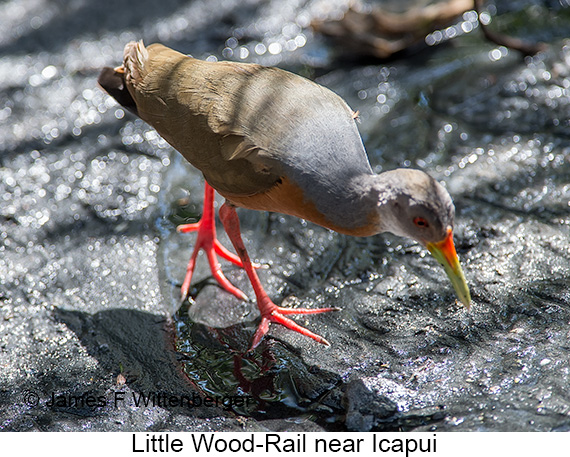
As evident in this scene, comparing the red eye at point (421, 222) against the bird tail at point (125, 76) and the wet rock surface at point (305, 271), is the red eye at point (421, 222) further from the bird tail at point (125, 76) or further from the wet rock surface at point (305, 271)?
the bird tail at point (125, 76)

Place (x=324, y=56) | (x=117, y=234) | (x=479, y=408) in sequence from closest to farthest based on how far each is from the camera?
(x=479, y=408), (x=117, y=234), (x=324, y=56)

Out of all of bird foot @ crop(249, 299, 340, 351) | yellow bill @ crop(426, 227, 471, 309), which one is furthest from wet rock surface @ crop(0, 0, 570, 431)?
yellow bill @ crop(426, 227, 471, 309)

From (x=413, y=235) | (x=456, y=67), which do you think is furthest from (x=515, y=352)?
(x=456, y=67)

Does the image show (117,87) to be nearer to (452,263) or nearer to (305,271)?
(305,271)

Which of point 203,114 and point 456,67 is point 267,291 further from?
point 456,67

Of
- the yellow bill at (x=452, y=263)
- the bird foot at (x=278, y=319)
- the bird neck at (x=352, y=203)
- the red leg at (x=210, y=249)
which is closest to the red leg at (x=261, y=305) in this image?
the bird foot at (x=278, y=319)

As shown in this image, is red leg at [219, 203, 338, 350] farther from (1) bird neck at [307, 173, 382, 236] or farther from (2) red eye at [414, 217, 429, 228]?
(2) red eye at [414, 217, 429, 228]

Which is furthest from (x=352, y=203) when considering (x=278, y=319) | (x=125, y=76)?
(x=125, y=76)
